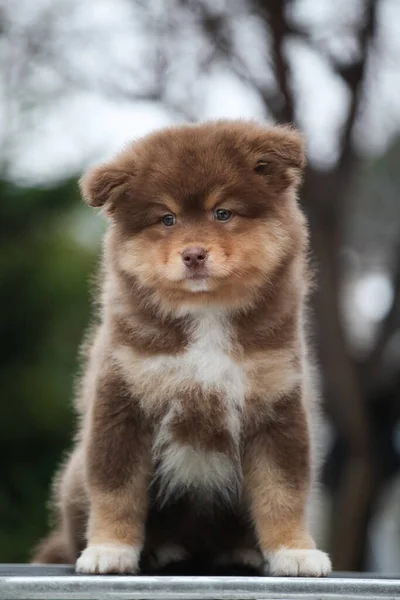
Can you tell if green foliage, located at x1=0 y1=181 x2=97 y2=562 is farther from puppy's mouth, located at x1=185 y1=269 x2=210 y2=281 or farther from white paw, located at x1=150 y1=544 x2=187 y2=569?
puppy's mouth, located at x1=185 y1=269 x2=210 y2=281

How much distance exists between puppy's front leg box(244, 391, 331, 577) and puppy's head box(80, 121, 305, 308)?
45cm

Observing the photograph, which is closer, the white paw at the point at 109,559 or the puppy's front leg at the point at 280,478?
the white paw at the point at 109,559

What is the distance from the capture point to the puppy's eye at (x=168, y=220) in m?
3.53

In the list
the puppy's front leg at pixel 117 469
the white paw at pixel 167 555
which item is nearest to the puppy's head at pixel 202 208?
the puppy's front leg at pixel 117 469

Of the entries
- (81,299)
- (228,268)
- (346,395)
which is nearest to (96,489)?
(228,268)

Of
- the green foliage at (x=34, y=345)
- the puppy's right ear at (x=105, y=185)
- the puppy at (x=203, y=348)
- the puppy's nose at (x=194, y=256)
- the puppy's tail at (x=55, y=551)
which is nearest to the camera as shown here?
the puppy's nose at (x=194, y=256)

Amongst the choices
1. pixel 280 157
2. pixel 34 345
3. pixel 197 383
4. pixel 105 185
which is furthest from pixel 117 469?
pixel 34 345

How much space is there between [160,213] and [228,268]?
32 centimetres

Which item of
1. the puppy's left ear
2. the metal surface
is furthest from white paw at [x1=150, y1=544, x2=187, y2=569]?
the puppy's left ear

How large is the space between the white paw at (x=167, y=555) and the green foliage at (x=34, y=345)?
332cm

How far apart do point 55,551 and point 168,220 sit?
1.70 meters

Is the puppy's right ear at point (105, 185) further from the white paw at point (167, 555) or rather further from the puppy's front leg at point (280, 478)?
the white paw at point (167, 555)

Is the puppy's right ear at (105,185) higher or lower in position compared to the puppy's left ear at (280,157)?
lower

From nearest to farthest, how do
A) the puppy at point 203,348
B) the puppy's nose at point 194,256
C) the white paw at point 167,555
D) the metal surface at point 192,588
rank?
the metal surface at point 192,588 → the puppy's nose at point 194,256 → the puppy at point 203,348 → the white paw at point 167,555
